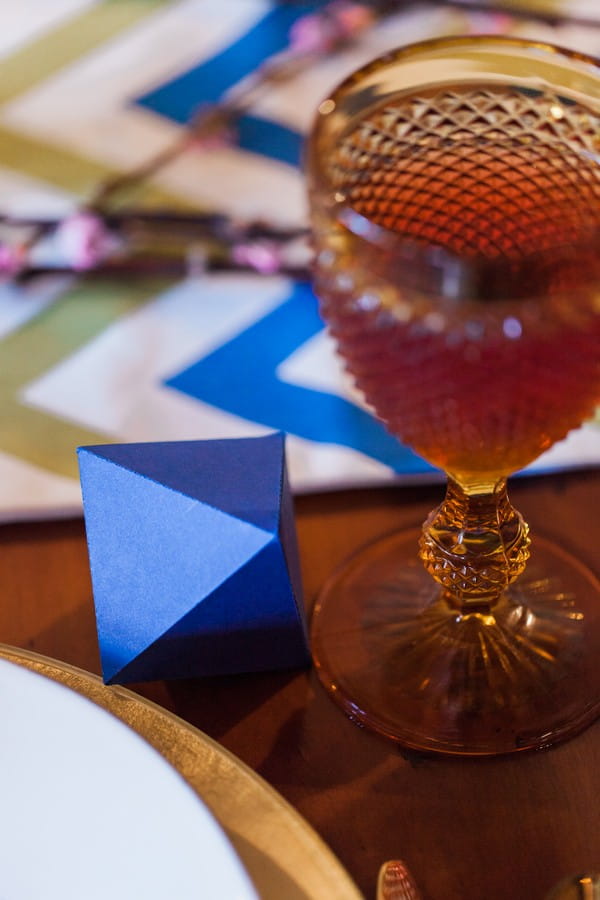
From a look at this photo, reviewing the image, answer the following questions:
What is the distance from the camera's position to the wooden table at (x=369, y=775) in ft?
1.10

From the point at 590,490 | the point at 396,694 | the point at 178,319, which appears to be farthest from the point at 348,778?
the point at 178,319

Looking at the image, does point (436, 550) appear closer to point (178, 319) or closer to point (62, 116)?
point (178, 319)

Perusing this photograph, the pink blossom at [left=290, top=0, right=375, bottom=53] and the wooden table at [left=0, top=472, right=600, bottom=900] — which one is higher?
the pink blossom at [left=290, top=0, right=375, bottom=53]

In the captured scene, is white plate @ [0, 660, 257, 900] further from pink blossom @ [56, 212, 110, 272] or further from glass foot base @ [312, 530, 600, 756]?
pink blossom @ [56, 212, 110, 272]

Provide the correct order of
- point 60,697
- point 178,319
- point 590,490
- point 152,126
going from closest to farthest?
point 60,697, point 590,490, point 178,319, point 152,126

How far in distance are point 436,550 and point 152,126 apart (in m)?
0.40

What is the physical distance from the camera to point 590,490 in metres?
0.46

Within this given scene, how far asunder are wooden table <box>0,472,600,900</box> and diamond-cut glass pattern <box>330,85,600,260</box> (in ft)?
0.47

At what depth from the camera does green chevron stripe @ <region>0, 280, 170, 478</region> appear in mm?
488

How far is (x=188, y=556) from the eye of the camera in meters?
0.36

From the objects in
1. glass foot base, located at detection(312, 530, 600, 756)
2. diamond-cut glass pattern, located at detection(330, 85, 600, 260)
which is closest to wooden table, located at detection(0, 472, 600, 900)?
glass foot base, located at detection(312, 530, 600, 756)

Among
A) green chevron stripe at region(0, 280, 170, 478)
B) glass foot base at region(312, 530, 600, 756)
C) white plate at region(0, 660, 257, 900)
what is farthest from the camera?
green chevron stripe at region(0, 280, 170, 478)

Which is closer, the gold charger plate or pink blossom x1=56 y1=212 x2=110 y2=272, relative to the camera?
the gold charger plate

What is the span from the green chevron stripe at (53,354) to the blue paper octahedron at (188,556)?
110 mm
